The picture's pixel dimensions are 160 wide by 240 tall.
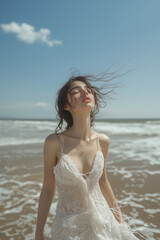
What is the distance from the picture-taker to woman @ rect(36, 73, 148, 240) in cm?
180

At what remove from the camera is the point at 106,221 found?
1847 mm

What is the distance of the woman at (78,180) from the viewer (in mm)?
1803

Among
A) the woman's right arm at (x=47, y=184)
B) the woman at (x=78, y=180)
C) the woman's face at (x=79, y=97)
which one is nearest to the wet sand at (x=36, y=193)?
the woman's right arm at (x=47, y=184)

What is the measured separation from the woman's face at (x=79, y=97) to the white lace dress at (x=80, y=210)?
0.42 m

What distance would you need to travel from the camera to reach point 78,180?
183 centimetres

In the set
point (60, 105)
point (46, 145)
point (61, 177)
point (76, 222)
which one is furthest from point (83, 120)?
point (76, 222)

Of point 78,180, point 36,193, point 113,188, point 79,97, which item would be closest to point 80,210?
point 78,180

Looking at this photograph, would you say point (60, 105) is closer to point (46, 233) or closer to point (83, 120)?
point (83, 120)

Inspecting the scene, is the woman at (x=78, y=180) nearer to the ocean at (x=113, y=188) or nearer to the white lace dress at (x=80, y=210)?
the white lace dress at (x=80, y=210)

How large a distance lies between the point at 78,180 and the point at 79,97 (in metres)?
0.80

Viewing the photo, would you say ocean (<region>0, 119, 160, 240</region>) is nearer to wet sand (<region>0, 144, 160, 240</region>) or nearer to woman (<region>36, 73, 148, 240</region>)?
wet sand (<region>0, 144, 160, 240</region>)

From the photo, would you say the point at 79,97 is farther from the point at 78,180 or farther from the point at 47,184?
the point at 47,184

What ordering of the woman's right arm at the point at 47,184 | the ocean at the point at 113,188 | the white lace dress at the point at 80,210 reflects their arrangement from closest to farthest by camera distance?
the white lace dress at the point at 80,210, the woman's right arm at the point at 47,184, the ocean at the point at 113,188

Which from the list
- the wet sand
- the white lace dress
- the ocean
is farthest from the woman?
the wet sand
